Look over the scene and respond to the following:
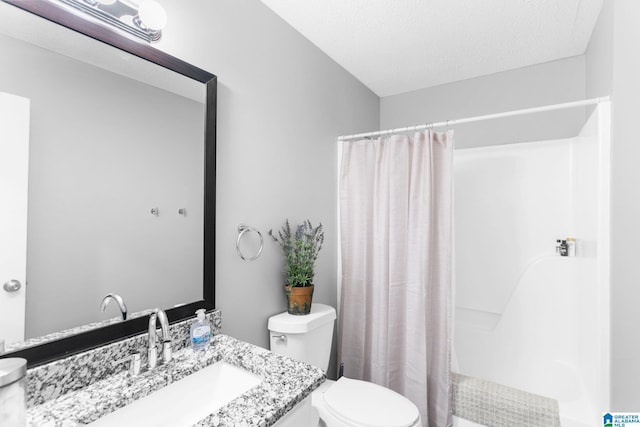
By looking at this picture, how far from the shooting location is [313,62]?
2023 millimetres

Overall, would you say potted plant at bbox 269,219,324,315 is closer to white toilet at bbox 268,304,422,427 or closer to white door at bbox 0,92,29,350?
white toilet at bbox 268,304,422,427

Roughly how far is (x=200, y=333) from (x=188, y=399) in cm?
23

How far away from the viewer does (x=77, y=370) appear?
0.94 metres

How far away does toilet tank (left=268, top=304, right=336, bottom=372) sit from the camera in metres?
1.61

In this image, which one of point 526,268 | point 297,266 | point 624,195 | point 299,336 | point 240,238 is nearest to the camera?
point 624,195

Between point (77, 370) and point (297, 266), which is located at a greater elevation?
point (297, 266)

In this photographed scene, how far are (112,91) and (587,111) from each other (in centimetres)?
265

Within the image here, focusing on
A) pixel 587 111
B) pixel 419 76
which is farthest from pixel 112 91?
pixel 587 111

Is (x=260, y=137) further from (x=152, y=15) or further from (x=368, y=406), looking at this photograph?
(x=368, y=406)

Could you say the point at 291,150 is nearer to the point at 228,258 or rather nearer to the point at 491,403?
the point at 228,258

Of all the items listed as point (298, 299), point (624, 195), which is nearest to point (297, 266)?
point (298, 299)

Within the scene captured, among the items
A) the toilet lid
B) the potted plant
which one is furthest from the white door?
the toilet lid

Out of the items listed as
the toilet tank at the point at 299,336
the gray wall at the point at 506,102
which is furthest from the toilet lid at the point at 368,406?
the gray wall at the point at 506,102

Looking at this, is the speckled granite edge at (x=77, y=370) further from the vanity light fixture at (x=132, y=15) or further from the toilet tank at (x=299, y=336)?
the vanity light fixture at (x=132, y=15)
